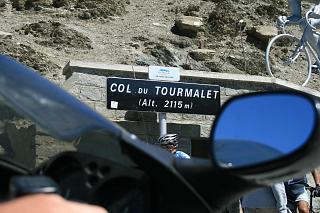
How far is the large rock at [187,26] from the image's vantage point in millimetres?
26469

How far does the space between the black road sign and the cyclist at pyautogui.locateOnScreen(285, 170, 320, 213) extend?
364cm

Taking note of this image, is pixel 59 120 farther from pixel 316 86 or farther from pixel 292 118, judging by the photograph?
pixel 316 86

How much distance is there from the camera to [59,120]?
178cm

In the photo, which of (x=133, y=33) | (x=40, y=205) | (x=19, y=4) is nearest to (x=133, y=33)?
(x=133, y=33)

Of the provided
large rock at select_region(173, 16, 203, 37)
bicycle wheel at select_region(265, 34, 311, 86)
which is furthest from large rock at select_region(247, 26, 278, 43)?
large rock at select_region(173, 16, 203, 37)

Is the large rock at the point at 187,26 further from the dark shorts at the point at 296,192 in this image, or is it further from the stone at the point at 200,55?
the dark shorts at the point at 296,192

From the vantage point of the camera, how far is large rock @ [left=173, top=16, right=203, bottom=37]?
86.8 ft

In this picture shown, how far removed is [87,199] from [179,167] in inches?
9.0

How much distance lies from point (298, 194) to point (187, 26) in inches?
758

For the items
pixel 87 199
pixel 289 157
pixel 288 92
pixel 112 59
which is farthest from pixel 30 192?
pixel 112 59

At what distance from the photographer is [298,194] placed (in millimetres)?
8031

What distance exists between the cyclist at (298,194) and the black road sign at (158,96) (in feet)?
11.9

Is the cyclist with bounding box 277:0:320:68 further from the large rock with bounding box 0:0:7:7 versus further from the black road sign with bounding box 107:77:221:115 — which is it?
the large rock with bounding box 0:0:7:7

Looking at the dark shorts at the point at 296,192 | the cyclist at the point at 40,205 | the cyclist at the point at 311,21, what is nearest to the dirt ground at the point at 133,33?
the cyclist at the point at 311,21
